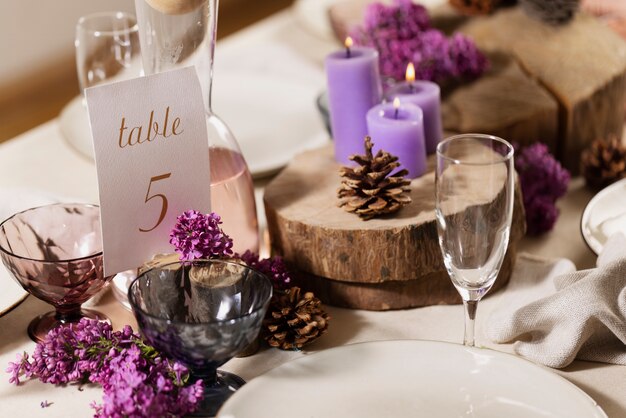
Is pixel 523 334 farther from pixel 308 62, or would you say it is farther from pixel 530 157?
pixel 308 62

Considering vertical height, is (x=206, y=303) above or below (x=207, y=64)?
below

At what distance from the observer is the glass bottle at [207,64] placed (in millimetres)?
892

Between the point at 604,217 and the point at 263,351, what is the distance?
43cm

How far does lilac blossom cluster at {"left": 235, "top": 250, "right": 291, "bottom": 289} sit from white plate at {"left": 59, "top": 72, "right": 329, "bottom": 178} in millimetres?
304

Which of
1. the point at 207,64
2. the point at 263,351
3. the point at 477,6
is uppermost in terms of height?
the point at 207,64

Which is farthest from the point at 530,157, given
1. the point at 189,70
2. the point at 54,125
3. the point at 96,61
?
the point at 54,125

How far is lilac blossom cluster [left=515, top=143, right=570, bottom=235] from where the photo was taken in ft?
3.57

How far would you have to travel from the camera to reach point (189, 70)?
869 millimetres

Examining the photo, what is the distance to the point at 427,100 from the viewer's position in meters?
1.05

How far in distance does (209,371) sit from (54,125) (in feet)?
2.42

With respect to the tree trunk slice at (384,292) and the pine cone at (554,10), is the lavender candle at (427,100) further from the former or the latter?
the pine cone at (554,10)

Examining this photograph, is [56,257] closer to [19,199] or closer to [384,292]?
[19,199]

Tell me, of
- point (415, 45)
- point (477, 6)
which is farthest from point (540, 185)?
point (477, 6)

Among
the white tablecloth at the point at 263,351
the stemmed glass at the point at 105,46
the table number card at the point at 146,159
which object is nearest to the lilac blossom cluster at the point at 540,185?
the white tablecloth at the point at 263,351
